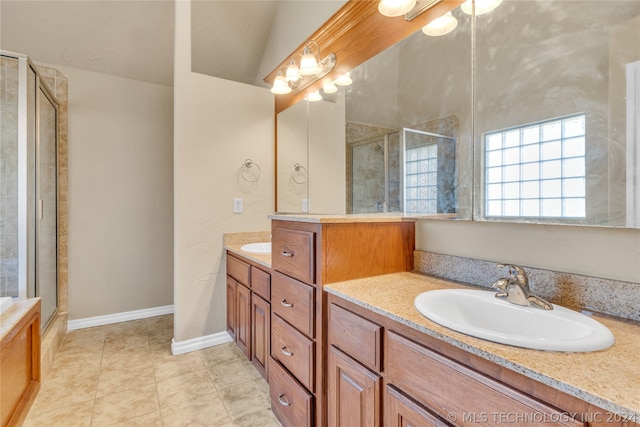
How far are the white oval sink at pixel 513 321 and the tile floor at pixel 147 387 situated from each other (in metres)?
1.18

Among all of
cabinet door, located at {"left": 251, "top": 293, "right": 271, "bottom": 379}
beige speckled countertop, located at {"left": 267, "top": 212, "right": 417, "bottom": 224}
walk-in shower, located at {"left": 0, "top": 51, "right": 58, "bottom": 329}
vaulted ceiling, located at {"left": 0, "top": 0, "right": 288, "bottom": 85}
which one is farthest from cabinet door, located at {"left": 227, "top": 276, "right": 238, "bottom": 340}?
vaulted ceiling, located at {"left": 0, "top": 0, "right": 288, "bottom": 85}

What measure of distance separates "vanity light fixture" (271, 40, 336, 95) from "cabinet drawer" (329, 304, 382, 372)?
5.53ft

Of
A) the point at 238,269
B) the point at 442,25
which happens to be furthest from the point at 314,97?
the point at 238,269

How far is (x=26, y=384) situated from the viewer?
53.1 inches

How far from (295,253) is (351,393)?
596mm

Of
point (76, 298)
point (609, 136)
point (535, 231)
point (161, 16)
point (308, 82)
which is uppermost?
point (161, 16)

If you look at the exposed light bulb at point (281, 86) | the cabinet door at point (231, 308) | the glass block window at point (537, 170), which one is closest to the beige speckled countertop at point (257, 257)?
the cabinet door at point (231, 308)

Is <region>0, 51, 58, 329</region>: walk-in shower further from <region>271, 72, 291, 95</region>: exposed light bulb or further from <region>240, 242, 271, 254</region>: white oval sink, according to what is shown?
<region>271, 72, 291, 95</region>: exposed light bulb

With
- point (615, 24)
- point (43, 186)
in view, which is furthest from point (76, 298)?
point (615, 24)

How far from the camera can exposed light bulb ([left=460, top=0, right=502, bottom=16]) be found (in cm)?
120

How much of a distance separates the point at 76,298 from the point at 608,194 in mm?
3784

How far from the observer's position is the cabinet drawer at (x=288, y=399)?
4.35 feet

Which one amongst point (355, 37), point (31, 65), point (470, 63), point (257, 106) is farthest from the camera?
point (257, 106)

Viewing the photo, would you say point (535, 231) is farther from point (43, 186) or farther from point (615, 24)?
point (43, 186)
